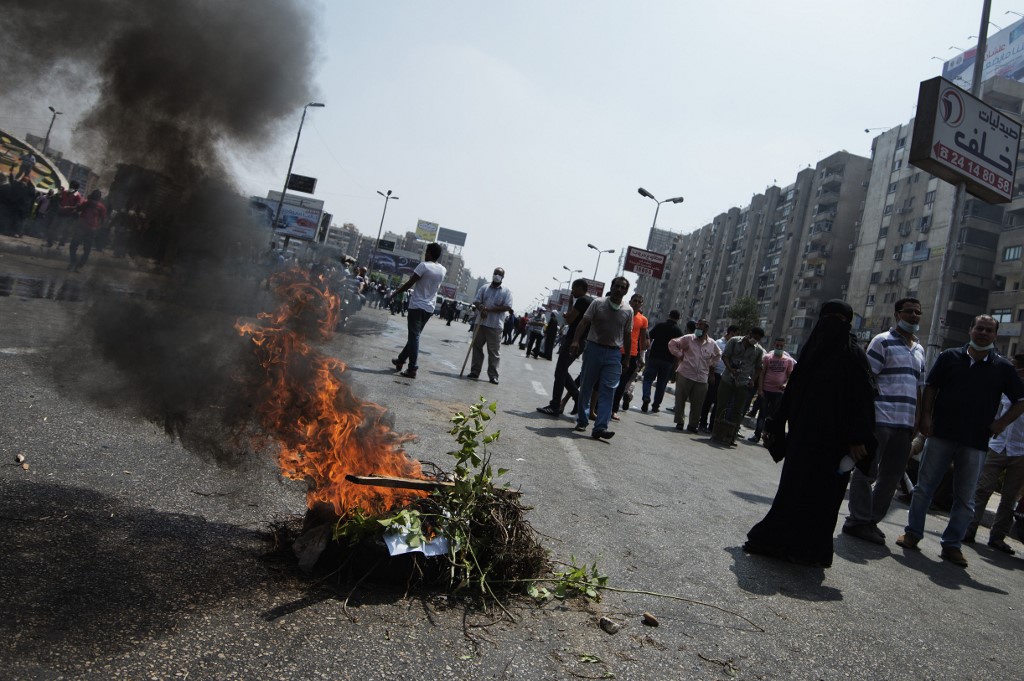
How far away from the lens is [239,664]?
2.23 meters

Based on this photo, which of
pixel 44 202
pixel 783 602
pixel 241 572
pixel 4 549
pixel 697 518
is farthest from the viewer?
pixel 44 202

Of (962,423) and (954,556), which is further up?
(962,423)

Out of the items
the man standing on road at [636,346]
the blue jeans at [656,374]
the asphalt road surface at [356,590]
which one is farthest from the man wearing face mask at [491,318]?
the asphalt road surface at [356,590]

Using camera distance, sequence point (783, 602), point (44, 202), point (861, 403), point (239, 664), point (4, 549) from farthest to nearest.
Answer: point (44, 202) → point (861, 403) → point (783, 602) → point (4, 549) → point (239, 664)

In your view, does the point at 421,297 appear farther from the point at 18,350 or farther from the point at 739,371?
the point at 739,371

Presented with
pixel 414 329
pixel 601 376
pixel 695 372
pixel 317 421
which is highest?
pixel 695 372

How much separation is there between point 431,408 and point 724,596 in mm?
4600

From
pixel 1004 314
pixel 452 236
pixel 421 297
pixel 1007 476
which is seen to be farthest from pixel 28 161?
pixel 452 236

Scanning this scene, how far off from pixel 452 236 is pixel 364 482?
13638 centimetres

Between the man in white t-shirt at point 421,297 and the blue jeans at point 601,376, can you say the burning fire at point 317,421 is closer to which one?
the blue jeans at point 601,376

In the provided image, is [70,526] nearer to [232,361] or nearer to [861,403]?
[232,361]

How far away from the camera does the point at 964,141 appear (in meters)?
11.7

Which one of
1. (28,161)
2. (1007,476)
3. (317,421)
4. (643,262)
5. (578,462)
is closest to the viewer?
(317,421)

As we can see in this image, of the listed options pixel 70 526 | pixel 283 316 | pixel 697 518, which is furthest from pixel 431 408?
pixel 70 526
